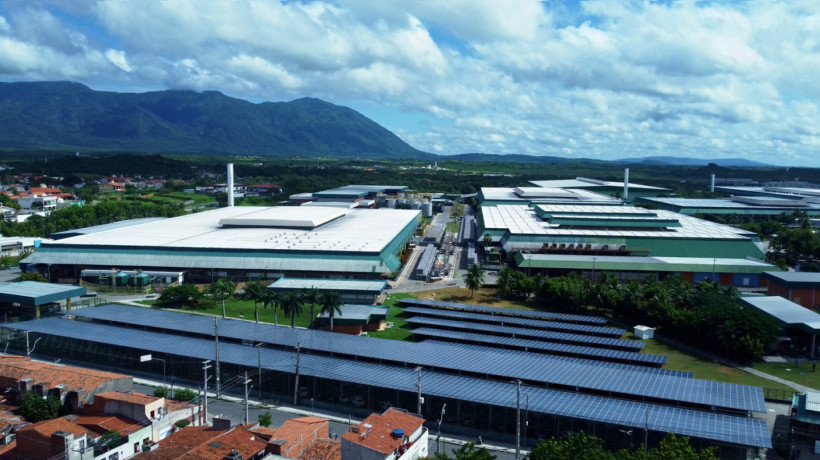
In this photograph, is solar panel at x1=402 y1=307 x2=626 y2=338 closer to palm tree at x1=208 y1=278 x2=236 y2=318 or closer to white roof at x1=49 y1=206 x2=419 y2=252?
white roof at x1=49 y1=206 x2=419 y2=252

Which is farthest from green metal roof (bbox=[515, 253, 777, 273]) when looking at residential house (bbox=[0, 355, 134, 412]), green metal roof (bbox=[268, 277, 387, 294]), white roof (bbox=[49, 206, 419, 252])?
residential house (bbox=[0, 355, 134, 412])

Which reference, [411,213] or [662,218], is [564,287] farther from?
[411,213]

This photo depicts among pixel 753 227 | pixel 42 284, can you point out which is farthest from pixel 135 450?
Answer: pixel 753 227

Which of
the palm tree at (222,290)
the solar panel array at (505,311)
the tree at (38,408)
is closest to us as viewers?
the tree at (38,408)

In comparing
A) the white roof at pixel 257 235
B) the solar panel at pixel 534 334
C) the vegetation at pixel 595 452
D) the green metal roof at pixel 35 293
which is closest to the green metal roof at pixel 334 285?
the solar panel at pixel 534 334

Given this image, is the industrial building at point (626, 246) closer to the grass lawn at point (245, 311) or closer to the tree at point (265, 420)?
the grass lawn at point (245, 311)

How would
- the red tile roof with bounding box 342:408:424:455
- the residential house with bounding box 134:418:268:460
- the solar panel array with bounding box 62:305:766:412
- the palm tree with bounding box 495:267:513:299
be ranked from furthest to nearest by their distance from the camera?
the palm tree with bounding box 495:267:513:299 < the solar panel array with bounding box 62:305:766:412 < the residential house with bounding box 134:418:268:460 < the red tile roof with bounding box 342:408:424:455

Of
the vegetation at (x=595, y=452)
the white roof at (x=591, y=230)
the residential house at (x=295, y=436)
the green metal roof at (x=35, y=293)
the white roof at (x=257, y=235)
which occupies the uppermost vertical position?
the white roof at (x=591, y=230)
